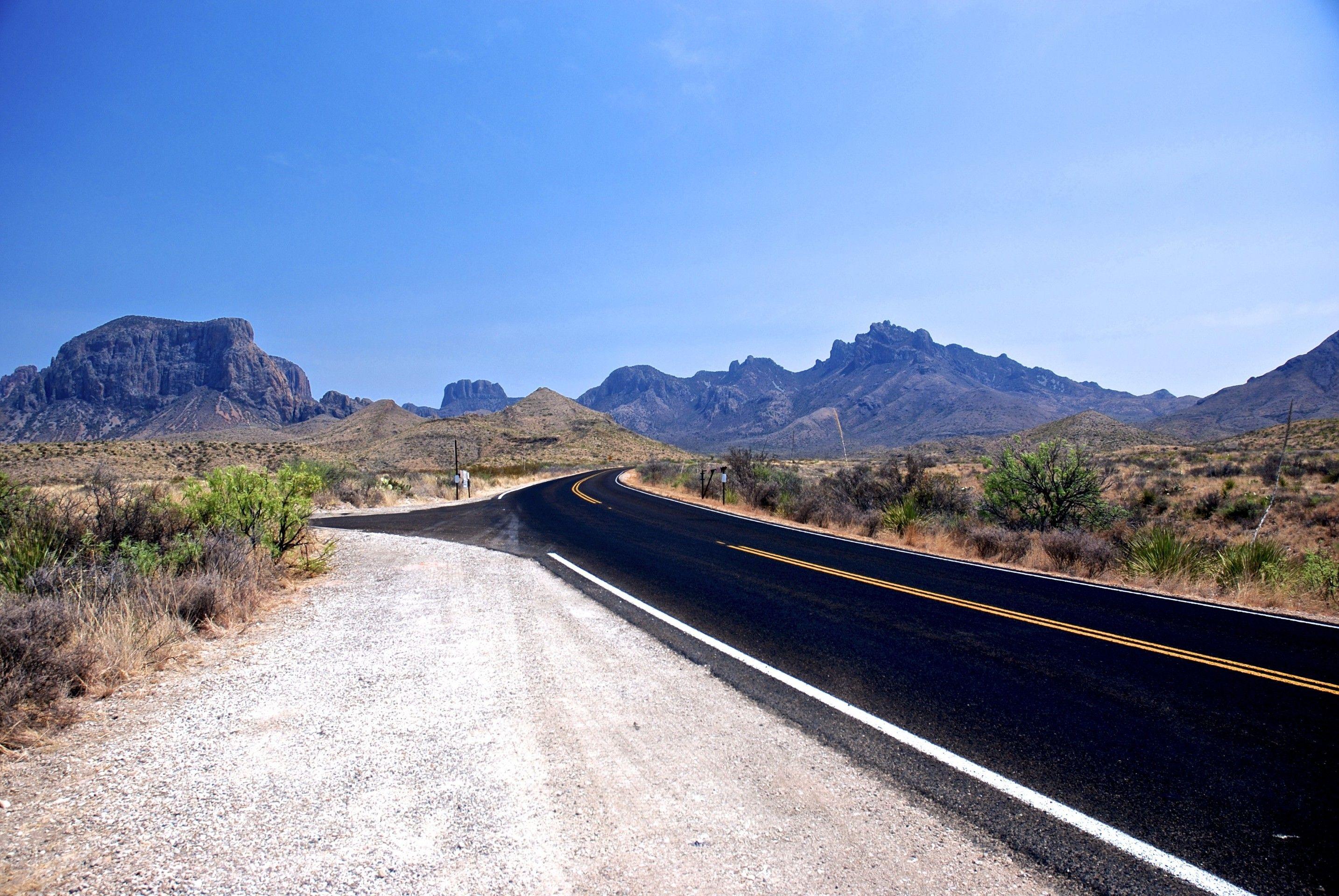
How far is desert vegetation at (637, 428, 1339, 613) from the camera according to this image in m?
9.21

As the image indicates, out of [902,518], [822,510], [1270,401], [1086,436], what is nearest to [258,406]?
[1086,436]

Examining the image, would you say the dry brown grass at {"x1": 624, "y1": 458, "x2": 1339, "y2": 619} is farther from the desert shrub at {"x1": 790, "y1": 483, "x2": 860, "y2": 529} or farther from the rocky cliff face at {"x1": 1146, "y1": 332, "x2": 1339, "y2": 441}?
the rocky cliff face at {"x1": 1146, "y1": 332, "x2": 1339, "y2": 441}

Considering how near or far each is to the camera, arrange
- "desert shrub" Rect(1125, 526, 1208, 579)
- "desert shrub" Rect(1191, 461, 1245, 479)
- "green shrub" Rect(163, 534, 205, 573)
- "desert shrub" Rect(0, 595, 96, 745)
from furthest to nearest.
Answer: "desert shrub" Rect(1191, 461, 1245, 479) < "desert shrub" Rect(1125, 526, 1208, 579) < "green shrub" Rect(163, 534, 205, 573) < "desert shrub" Rect(0, 595, 96, 745)

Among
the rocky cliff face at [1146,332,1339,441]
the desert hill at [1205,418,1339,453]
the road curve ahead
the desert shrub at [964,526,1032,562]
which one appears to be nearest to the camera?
the road curve ahead

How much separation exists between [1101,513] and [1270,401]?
452ft

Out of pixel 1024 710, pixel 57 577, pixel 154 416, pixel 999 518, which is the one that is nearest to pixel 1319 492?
pixel 999 518

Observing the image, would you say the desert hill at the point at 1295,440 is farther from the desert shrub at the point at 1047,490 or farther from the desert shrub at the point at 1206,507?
the desert shrub at the point at 1047,490

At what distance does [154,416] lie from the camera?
170875mm

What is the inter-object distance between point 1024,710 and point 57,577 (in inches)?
325

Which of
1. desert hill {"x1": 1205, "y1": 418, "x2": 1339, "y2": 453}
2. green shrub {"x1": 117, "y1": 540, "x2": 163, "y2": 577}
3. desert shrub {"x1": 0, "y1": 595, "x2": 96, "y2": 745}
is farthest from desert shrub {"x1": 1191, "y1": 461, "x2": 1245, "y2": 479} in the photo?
desert shrub {"x1": 0, "y1": 595, "x2": 96, "y2": 745}

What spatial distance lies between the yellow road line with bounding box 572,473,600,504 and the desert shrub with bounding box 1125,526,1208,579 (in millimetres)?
17822

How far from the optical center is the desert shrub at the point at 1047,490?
15.0 meters

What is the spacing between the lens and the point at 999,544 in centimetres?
1192

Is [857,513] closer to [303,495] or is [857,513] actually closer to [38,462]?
[303,495]
